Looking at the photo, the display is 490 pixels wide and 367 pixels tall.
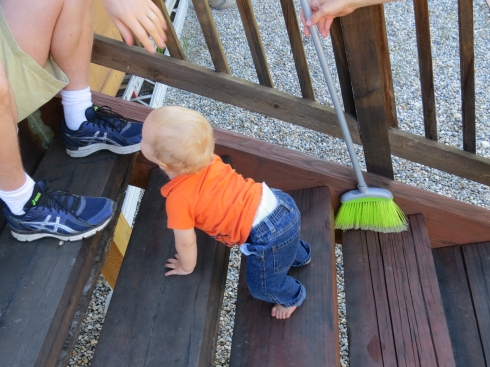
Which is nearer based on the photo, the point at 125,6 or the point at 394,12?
the point at 125,6

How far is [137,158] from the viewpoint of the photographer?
7.08ft

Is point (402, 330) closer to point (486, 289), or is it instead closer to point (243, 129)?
point (486, 289)

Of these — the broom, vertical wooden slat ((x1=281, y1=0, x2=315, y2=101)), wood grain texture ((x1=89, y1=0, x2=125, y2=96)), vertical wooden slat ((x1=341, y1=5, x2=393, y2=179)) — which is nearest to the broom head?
the broom

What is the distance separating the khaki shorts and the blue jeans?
0.89m

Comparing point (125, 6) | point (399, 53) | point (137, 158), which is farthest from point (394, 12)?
point (125, 6)

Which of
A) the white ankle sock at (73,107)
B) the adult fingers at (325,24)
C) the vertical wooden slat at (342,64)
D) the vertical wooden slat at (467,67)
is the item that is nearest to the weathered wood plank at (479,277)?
the vertical wooden slat at (467,67)

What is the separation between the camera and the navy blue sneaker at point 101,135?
196 centimetres

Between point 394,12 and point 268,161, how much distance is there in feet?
12.2

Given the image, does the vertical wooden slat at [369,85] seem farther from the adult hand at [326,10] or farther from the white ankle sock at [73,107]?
the white ankle sock at [73,107]

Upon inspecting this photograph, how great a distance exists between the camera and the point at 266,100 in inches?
85.6

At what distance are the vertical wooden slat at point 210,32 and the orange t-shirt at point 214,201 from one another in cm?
68

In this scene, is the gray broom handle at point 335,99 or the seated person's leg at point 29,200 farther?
the gray broom handle at point 335,99

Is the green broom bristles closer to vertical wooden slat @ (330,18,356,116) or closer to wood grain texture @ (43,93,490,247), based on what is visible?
wood grain texture @ (43,93,490,247)

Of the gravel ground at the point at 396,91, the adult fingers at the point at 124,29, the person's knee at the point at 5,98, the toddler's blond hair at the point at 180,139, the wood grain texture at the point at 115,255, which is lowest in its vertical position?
the gravel ground at the point at 396,91
